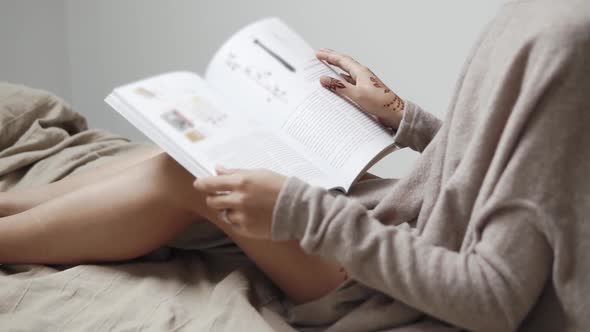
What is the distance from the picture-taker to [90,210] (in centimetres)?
86

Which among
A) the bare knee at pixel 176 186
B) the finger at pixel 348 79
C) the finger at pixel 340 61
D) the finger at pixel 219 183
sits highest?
the finger at pixel 340 61

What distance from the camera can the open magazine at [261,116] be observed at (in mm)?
751

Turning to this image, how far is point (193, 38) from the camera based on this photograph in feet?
6.27

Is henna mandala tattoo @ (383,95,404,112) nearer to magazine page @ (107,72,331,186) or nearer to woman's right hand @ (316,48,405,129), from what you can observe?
woman's right hand @ (316,48,405,129)

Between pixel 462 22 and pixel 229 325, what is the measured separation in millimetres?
1000

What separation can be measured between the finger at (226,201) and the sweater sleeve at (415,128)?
1.06 feet

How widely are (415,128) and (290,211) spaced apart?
0.34 metres

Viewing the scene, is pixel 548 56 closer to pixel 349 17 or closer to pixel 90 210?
pixel 90 210

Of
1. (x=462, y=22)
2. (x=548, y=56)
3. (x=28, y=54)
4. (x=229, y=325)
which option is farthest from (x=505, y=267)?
(x=28, y=54)

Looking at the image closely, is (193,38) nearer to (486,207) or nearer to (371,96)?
(371,96)

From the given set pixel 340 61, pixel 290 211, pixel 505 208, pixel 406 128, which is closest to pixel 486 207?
pixel 505 208

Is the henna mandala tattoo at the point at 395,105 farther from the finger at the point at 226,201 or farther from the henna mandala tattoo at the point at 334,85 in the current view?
the finger at the point at 226,201

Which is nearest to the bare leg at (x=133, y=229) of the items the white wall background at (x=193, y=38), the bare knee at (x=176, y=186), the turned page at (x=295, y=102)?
the bare knee at (x=176, y=186)

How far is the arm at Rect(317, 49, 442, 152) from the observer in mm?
928
